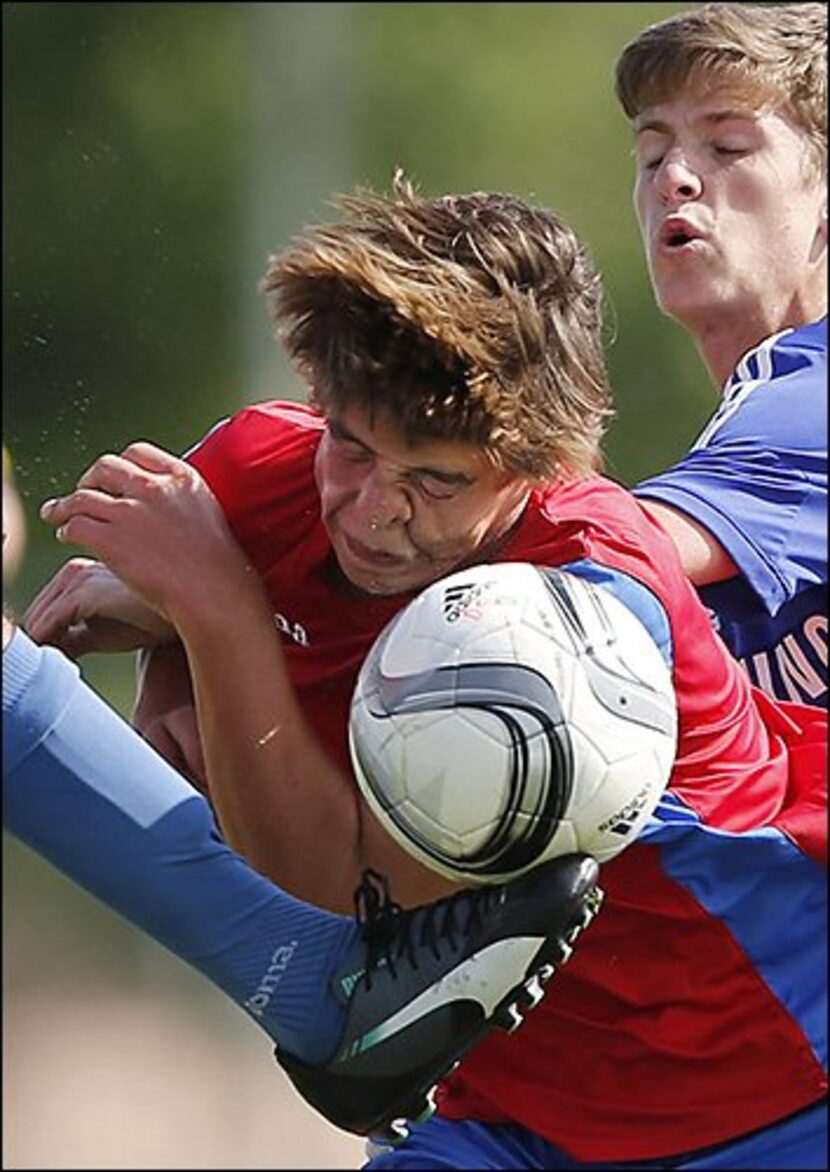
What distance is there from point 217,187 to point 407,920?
21.2 feet

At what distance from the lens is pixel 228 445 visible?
114 inches

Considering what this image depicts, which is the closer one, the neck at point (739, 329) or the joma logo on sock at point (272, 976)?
the joma logo on sock at point (272, 976)

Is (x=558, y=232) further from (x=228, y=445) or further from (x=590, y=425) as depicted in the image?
(x=228, y=445)

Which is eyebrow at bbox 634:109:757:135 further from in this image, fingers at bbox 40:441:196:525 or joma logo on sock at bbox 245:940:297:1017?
joma logo on sock at bbox 245:940:297:1017

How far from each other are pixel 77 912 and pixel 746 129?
4.87 metres

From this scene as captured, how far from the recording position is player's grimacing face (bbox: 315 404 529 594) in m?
2.61

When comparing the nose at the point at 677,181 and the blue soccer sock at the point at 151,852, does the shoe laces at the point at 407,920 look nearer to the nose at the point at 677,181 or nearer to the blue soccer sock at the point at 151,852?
the blue soccer sock at the point at 151,852

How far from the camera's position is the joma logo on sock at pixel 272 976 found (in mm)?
2615

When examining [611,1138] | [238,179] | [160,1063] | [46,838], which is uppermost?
[46,838]

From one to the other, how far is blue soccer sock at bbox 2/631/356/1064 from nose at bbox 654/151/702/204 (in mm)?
1116

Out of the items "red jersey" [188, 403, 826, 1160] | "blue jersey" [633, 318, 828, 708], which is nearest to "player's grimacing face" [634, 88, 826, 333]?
"blue jersey" [633, 318, 828, 708]

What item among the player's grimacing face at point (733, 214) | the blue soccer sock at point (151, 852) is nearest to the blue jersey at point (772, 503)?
the player's grimacing face at point (733, 214)

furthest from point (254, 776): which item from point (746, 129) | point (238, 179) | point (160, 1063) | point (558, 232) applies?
point (238, 179)

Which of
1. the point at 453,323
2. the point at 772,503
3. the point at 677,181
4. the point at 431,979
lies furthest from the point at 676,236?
the point at 431,979
